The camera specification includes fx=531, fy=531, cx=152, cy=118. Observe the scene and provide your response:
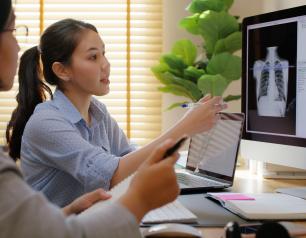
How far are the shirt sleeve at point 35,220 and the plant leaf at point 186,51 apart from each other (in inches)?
67.1

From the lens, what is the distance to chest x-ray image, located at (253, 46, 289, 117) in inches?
60.7

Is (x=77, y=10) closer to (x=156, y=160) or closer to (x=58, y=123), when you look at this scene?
(x=58, y=123)

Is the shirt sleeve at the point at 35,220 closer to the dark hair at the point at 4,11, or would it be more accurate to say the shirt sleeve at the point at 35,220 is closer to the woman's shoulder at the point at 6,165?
the woman's shoulder at the point at 6,165

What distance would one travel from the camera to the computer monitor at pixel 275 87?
1483mm

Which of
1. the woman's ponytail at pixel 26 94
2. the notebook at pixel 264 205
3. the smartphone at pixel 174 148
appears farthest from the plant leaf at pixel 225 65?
the smartphone at pixel 174 148

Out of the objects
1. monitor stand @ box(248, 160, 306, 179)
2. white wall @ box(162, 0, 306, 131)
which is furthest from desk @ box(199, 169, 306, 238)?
white wall @ box(162, 0, 306, 131)

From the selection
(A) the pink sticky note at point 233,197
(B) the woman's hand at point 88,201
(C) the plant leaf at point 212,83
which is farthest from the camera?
(C) the plant leaf at point 212,83

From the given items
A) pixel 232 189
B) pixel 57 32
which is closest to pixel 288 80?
pixel 232 189

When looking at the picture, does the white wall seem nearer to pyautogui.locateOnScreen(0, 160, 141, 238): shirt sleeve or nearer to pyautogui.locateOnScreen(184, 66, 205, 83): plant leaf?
pyautogui.locateOnScreen(184, 66, 205, 83): plant leaf

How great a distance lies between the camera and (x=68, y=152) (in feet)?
4.90

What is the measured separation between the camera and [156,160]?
873 millimetres

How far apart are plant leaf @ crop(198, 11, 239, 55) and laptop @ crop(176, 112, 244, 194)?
62 cm

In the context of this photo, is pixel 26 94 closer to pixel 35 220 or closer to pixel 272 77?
pixel 272 77

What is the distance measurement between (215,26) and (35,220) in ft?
5.70
